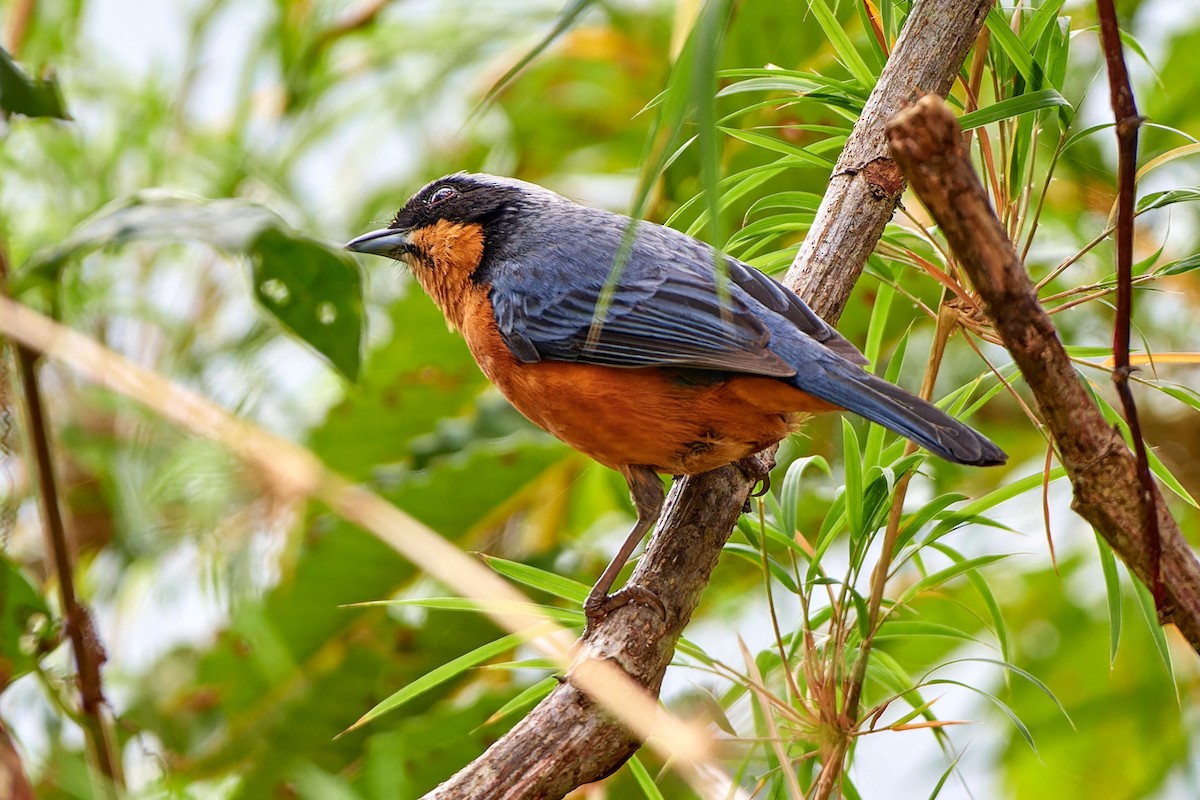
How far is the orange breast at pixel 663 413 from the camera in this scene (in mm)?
2779

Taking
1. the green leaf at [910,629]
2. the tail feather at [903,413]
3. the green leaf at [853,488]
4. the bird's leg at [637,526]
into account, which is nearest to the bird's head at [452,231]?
the bird's leg at [637,526]

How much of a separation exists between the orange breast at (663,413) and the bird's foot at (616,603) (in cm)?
45

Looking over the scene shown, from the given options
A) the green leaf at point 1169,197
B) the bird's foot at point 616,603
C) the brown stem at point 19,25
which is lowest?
the bird's foot at point 616,603

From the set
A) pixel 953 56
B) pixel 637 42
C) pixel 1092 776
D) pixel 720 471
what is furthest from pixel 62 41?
pixel 1092 776

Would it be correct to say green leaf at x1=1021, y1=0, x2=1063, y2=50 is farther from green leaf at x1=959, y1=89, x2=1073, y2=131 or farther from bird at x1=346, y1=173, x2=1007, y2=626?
bird at x1=346, y1=173, x2=1007, y2=626

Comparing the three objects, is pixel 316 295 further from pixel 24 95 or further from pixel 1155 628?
pixel 1155 628

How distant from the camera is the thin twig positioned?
5.08ft

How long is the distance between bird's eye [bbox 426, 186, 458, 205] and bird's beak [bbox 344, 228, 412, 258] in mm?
134

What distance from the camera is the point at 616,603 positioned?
96.8 inches

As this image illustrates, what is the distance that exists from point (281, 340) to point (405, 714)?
55.6 inches

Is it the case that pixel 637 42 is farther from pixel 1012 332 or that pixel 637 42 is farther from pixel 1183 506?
pixel 1012 332

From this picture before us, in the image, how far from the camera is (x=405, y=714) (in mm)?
4023

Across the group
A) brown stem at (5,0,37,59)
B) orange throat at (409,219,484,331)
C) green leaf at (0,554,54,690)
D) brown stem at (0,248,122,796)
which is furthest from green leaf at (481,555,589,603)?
brown stem at (5,0,37,59)

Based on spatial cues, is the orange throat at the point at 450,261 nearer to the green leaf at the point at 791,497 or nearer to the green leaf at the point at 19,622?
the green leaf at the point at 791,497
